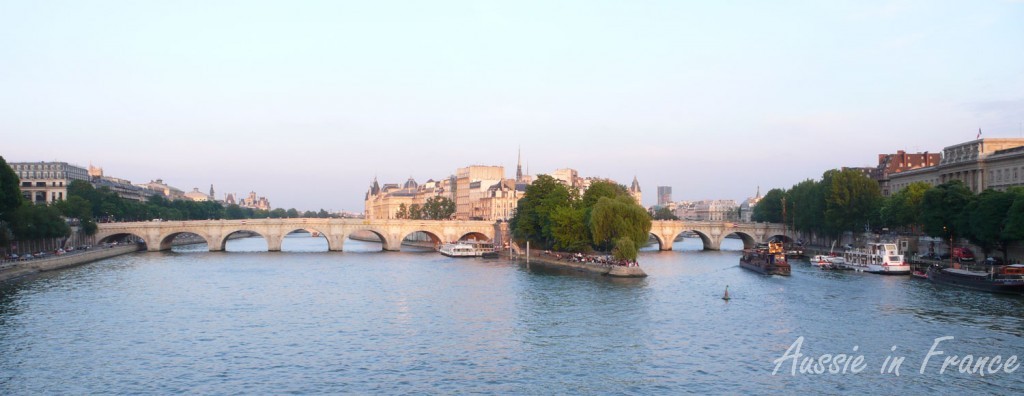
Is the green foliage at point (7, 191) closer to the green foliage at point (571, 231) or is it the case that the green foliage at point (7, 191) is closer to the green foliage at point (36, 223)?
the green foliage at point (36, 223)

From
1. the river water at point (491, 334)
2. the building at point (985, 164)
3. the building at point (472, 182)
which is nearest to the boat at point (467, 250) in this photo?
the river water at point (491, 334)

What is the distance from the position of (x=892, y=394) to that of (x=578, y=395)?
9.85 metres

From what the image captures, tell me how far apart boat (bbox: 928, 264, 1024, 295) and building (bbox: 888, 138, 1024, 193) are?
1699 cm

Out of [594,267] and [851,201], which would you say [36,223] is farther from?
[851,201]

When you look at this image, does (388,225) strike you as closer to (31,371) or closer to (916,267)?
(916,267)

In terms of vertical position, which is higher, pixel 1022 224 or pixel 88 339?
pixel 1022 224

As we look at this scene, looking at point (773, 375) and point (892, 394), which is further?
point (773, 375)

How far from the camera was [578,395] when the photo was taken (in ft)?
90.8

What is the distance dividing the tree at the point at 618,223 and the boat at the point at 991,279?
2320cm

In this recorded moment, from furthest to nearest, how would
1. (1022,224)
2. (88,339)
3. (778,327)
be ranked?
(1022,224) < (778,327) < (88,339)

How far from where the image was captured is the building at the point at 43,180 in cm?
12662

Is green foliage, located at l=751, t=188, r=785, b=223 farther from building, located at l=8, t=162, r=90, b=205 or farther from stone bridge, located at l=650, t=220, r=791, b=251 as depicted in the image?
building, located at l=8, t=162, r=90, b=205

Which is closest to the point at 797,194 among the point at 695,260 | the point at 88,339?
the point at 695,260

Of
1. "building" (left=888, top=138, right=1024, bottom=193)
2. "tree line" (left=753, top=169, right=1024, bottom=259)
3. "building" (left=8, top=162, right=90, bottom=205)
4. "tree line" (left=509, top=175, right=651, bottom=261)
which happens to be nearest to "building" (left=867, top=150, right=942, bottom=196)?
"tree line" (left=753, top=169, right=1024, bottom=259)
